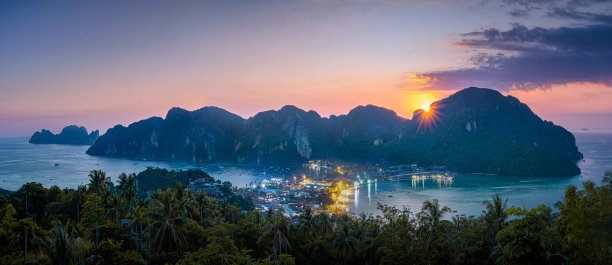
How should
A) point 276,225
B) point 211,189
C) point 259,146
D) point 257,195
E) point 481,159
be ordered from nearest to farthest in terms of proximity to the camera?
point 276,225, point 211,189, point 257,195, point 481,159, point 259,146

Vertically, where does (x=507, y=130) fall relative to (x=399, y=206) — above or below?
above

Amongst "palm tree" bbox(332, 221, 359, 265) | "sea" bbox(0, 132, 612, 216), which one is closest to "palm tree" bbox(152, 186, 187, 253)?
"palm tree" bbox(332, 221, 359, 265)

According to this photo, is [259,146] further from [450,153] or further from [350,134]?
[450,153]

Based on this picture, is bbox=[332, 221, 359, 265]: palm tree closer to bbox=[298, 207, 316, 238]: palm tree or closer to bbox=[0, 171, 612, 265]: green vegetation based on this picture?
bbox=[0, 171, 612, 265]: green vegetation

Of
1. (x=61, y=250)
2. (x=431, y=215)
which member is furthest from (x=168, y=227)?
(x=431, y=215)

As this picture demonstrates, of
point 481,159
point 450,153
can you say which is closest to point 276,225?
point 481,159

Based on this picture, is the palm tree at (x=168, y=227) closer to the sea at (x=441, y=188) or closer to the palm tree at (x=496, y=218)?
the palm tree at (x=496, y=218)
